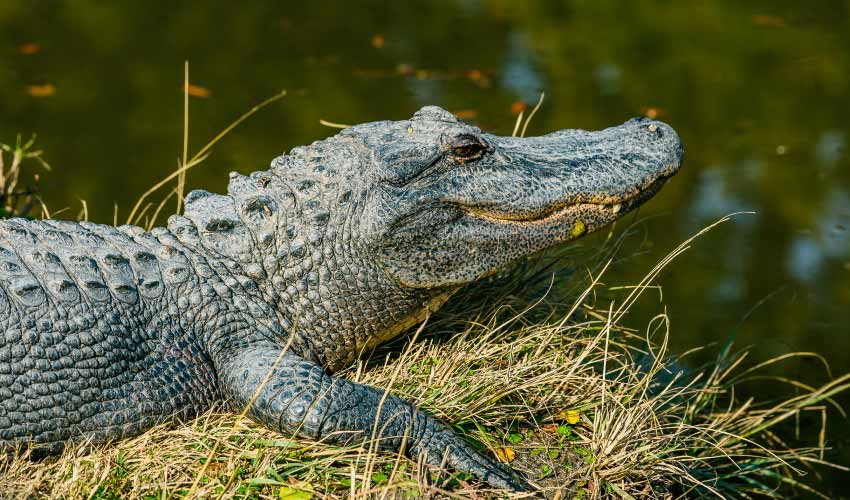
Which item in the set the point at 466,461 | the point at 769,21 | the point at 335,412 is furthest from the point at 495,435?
the point at 769,21

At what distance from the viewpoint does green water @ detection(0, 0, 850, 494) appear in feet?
23.8

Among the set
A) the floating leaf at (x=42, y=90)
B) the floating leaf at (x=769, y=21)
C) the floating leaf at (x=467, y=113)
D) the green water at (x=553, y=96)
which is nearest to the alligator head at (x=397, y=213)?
the green water at (x=553, y=96)

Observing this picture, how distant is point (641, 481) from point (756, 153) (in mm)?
5450

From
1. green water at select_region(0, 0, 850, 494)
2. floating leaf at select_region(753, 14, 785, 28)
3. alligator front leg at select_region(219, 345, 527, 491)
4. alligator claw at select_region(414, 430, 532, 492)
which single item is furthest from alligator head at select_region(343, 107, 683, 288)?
floating leaf at select_region(753, 14, 785, 28)

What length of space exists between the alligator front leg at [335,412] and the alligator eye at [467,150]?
99 centimetres

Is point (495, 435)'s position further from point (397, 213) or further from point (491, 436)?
point (397, 213)

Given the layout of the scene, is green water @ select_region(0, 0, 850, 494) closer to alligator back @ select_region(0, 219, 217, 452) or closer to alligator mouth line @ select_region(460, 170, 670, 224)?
alligator mouth line @ select_region(460, 170, 670, 224)

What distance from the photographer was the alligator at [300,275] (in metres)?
3.62

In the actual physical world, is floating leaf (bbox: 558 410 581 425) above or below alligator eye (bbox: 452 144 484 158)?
below

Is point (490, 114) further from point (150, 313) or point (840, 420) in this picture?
point (150, 313)

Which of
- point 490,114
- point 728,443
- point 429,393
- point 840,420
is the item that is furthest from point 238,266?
point 490,114

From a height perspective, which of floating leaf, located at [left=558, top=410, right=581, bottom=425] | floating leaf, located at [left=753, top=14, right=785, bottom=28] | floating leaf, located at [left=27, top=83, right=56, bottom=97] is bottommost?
floating leaf, located at [left=753, top=14, right=785, bottom=28]

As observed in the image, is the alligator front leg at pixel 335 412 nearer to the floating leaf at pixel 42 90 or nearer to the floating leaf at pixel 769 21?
the floating leaf at pixel 42 90

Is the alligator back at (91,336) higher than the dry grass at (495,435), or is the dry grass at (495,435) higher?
the alligator back at (91,336)
